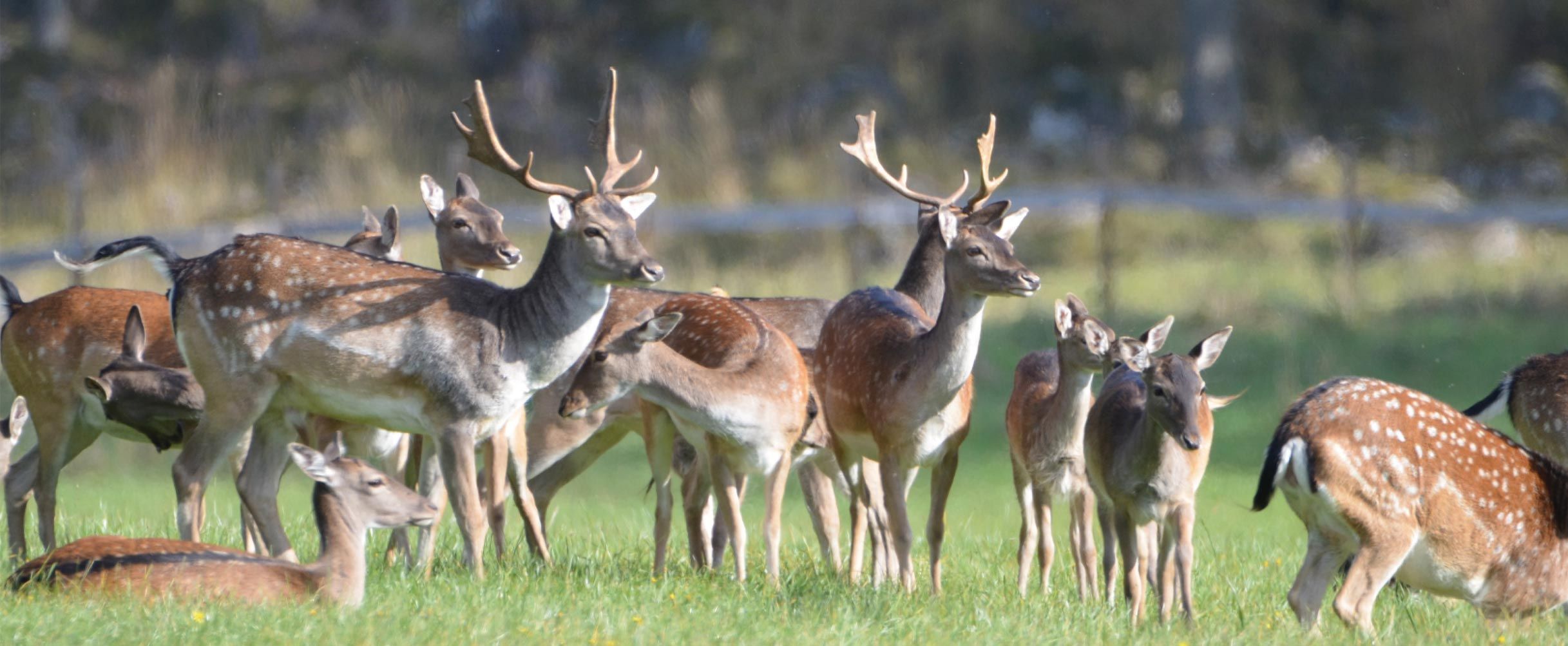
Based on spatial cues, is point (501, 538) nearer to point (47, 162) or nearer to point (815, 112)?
point (815, 112)

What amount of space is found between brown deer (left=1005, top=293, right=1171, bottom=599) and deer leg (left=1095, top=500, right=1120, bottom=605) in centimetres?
26

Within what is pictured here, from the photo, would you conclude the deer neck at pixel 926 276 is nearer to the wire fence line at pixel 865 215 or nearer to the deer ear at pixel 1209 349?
the deer ear at pixel 1209 349

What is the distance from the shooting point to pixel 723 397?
7.67m

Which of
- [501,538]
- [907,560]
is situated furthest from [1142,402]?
[501,538]

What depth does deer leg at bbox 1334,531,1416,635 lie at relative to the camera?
21.7 ft

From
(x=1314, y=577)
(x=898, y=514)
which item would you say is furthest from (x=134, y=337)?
(x=1314, y=577)

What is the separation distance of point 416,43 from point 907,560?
1837cm

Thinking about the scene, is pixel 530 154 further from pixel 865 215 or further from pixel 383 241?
pixel 865 215

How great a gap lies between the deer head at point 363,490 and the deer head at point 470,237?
2335 mm

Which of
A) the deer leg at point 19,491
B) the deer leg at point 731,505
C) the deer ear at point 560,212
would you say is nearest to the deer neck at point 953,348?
the deer leg at point 731,505

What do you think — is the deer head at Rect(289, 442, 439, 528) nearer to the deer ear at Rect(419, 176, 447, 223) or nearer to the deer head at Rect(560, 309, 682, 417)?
the deer head at Rect(560, 309, 682, 417)

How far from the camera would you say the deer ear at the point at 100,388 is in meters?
7.78

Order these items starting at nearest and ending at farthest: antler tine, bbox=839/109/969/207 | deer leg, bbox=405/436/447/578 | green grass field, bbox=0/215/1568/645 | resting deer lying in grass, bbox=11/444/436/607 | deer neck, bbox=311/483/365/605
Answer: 1. green grass field, bbox=0/215/1568/645
2. resting deer lying in grass, bbox=11/444/436/607
3. deer neck, bbox=311/483/365/605
4. deer leg, bbox=405/436/447/578
5. antler tine, bbox=839/109/969/207

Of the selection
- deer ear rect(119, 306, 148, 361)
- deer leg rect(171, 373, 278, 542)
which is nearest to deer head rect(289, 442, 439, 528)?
deer leg rect(171, 373, 278, 542)
